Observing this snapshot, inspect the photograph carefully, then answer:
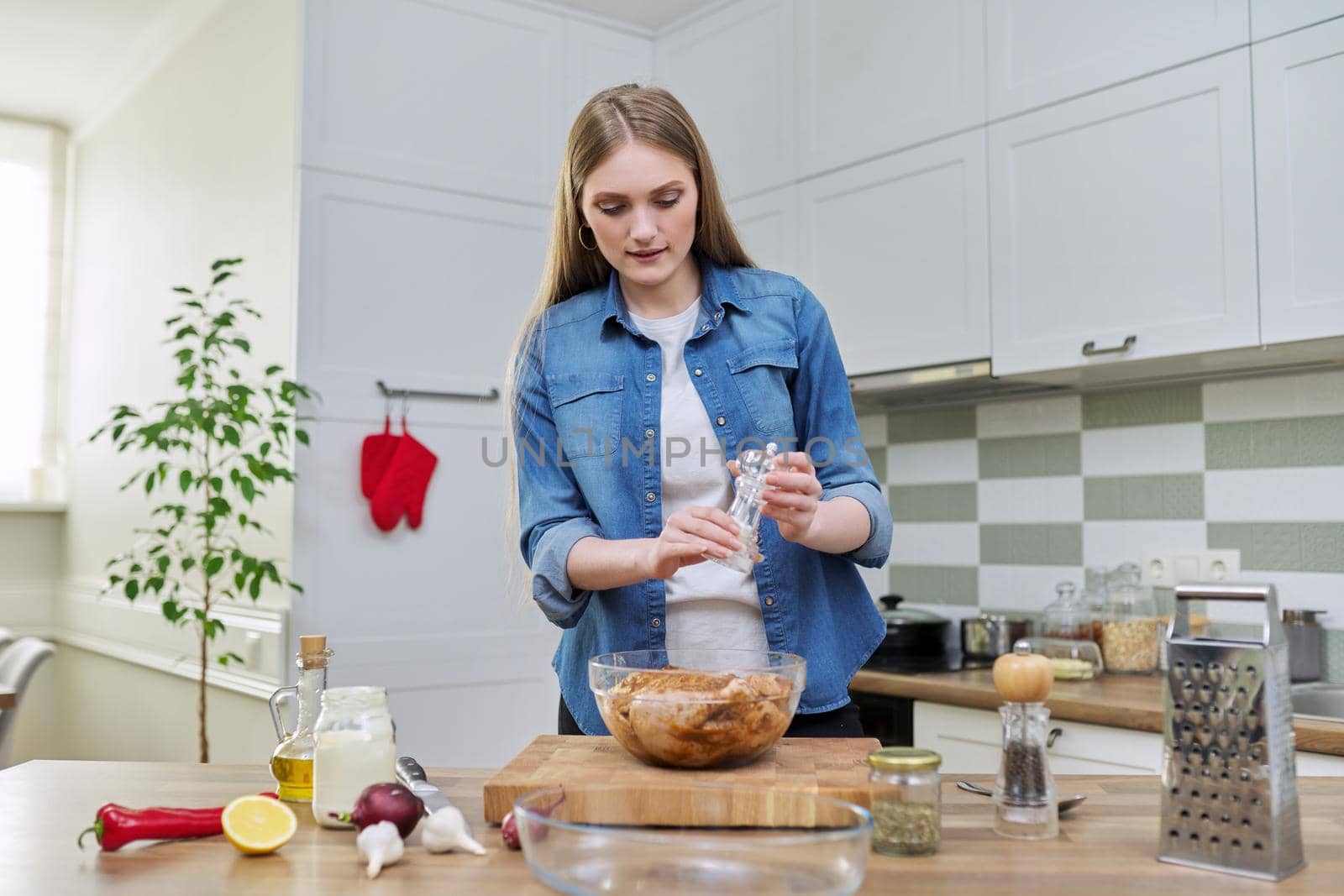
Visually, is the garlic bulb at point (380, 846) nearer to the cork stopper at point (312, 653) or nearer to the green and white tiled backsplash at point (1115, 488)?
the cork stopper at point (312, 653)

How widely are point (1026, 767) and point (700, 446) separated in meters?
0.60

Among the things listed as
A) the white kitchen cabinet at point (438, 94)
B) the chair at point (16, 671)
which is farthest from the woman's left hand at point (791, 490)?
the chair at point (16, 671)

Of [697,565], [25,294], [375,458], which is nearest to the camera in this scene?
[697,565]

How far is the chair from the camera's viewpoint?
292 centimetres

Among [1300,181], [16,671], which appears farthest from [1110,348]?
[16,671]

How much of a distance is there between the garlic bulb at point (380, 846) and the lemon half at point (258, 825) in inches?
3.3

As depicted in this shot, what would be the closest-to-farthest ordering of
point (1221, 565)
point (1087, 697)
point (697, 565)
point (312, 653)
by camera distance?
point (312, 653) < point (697, 565) < point (1087, 697) < point (1221, 565)

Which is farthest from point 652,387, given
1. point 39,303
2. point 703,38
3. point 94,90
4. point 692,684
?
point 39,303

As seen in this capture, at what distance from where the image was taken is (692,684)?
1.10 meters

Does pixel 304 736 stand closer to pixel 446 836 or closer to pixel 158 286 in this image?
pixel 446 836

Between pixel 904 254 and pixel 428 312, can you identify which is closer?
pixel 904 254

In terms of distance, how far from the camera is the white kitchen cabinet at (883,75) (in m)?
2.72

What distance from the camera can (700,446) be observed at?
4.82ft

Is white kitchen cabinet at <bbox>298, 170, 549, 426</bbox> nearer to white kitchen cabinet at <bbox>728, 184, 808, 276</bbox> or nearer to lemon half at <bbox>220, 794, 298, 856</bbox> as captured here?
white kitchen cabinet at <bbox>728, 184, 808, 276</bbox>
